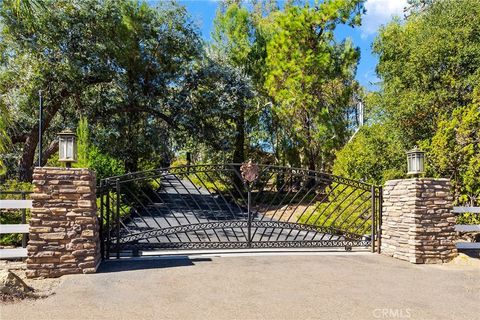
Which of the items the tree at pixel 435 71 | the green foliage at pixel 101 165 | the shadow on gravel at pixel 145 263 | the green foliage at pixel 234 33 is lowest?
the shadow on gravel at pixel 145 263

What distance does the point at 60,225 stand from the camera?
16.4 feet

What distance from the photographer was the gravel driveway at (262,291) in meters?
3.69

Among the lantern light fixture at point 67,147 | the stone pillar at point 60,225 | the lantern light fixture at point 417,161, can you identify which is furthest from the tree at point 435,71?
the stone pillar at point 60,225

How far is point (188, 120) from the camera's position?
1335 centimetres

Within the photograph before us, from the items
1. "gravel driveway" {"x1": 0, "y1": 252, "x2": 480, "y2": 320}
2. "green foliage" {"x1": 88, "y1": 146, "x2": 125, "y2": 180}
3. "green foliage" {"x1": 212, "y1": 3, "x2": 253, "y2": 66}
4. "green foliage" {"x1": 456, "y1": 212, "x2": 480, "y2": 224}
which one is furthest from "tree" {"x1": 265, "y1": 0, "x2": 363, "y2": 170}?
"gravel driveway" {"x1": 0, "y1": 252, "x2": 480, "y2": 320}

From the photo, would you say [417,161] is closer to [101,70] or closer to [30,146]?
[101,70]

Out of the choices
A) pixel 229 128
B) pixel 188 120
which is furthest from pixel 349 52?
pixel 188 120

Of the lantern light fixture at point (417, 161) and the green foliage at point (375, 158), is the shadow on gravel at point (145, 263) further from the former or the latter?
the green foliage at point (375, 158)

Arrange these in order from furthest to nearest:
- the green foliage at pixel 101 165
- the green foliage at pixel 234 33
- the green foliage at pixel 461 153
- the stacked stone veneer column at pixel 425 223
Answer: the green foliage at pixel 234 33 → the green foliage at pixel 101 165 → the green foliage at pixel 461 153 → the stacked stone veneer column at pixel 425 223

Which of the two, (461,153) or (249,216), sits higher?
(461,153)

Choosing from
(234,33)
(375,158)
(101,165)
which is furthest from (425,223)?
(234,33)

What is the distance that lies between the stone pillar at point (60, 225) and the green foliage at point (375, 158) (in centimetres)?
701

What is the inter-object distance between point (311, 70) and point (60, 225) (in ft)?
43.9

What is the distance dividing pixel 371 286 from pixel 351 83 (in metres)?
18.0
